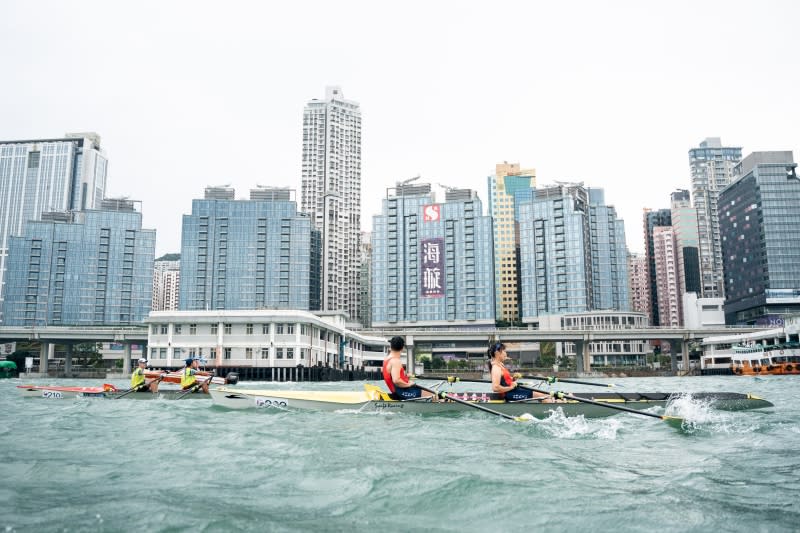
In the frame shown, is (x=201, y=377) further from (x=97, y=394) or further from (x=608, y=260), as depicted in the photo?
(x=608, y=260)

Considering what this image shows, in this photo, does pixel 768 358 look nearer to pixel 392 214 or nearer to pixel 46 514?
pixel 392 214

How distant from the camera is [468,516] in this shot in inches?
251

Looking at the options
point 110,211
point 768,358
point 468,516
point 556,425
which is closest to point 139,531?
point 468,516

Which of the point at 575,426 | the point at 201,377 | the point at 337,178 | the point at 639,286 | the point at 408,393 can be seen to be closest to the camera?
the point at 575,426

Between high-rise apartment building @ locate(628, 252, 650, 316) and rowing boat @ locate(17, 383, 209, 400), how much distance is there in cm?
16624

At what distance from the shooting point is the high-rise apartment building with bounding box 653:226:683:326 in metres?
162

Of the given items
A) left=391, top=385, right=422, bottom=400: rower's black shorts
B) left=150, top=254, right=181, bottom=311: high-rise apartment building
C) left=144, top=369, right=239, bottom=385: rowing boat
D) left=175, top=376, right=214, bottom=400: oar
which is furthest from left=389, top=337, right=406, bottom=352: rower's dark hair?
left=150, top=254, right=181, bottom=311: high-rise apartment building

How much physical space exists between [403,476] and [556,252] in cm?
11867

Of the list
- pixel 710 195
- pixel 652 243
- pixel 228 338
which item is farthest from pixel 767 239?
pixel 228 338

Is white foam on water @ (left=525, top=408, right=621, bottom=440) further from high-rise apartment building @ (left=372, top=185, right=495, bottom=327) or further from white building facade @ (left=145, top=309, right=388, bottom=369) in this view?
high-rise apartment building @ (left=372, top=185, right=495, bottom=327)

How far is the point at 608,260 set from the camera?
126 meters

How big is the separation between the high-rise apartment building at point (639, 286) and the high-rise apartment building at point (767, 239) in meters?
42.4

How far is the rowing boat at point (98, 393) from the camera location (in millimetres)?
21609

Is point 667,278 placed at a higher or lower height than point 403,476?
higher
